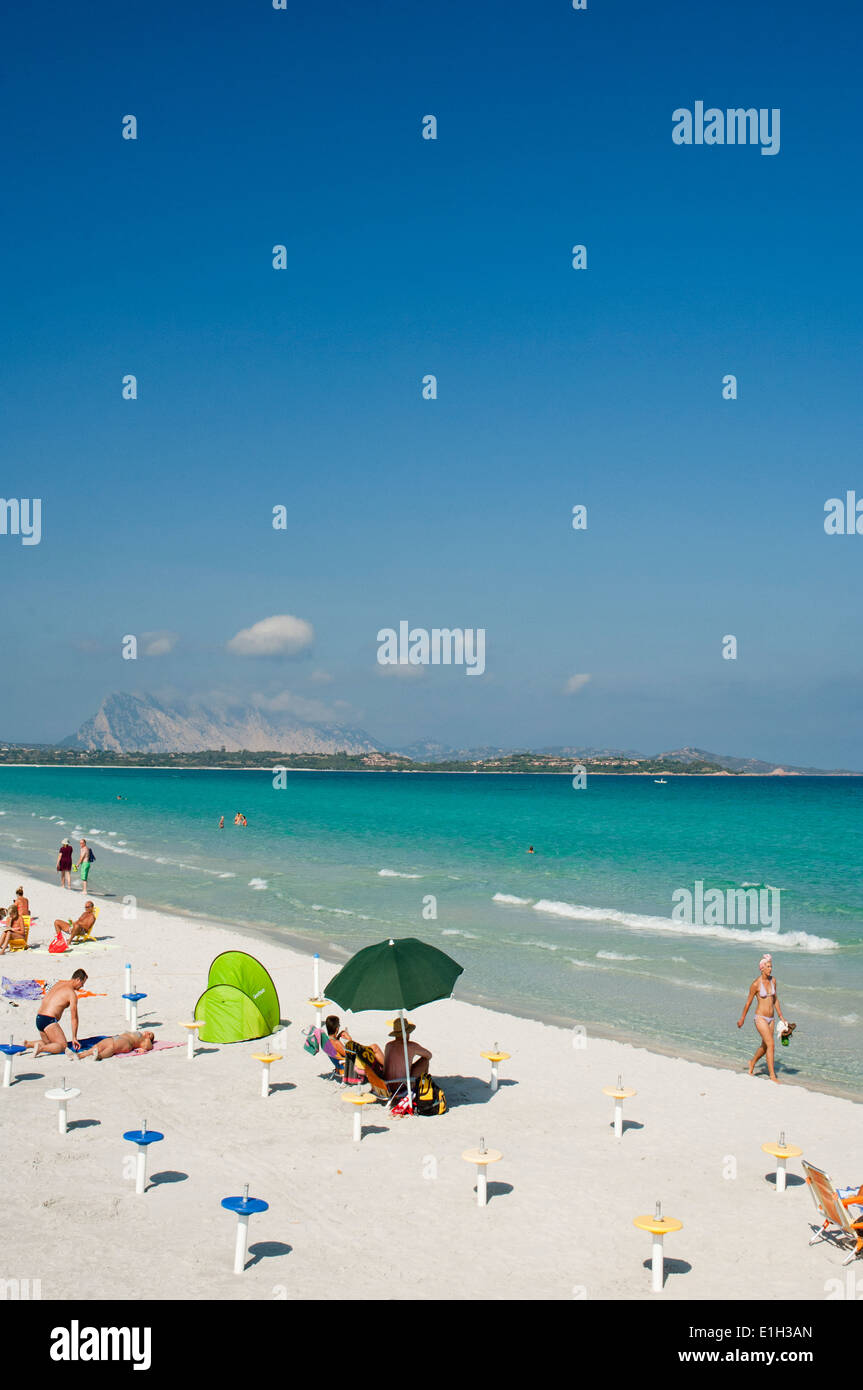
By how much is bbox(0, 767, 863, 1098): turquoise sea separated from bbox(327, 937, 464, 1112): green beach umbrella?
538 cm

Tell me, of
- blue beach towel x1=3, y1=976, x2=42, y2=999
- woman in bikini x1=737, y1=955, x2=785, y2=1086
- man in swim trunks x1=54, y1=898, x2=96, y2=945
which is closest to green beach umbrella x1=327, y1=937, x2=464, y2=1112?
woman in bikini x1=737, y1=955, x2=785, y2=1086

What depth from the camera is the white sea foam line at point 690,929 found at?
80.6 feet

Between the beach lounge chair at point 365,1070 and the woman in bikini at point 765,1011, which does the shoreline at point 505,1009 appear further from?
the beach lounge chair at point 365,1070

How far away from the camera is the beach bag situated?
1190 cm

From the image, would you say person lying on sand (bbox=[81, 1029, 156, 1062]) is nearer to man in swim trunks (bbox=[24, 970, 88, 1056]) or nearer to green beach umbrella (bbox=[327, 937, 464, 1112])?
man in swim trunks (bbox=[24, 970, 88, 1056])

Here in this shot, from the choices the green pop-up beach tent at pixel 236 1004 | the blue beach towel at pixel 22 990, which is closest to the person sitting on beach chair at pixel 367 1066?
the green pop-up beach tent at pixel 236 1004

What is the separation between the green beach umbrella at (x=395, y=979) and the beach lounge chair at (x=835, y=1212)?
4189 millimetres

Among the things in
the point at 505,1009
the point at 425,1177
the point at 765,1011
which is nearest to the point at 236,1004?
the point at 505,1009

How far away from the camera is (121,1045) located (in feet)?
45.3

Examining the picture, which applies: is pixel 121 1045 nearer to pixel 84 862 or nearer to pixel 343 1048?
pixel 343 1048
